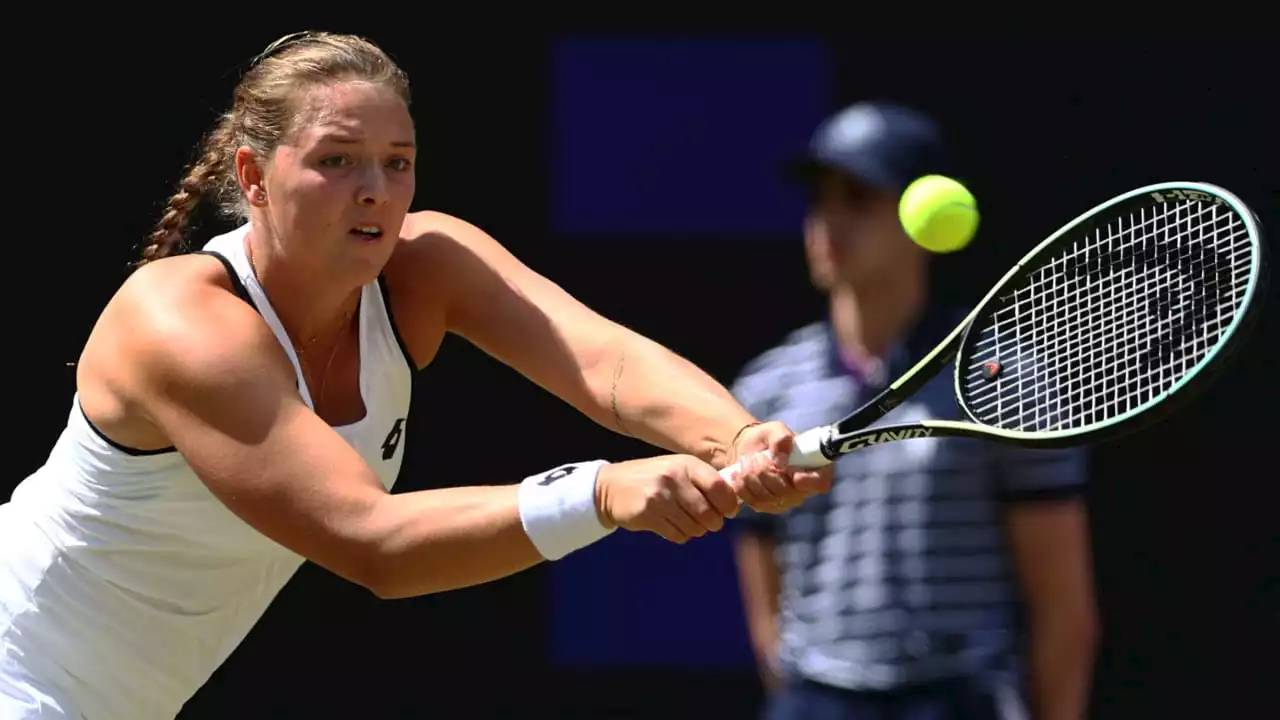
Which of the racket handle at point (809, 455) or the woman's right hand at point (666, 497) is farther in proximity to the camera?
the racket handle at point (809, 455)

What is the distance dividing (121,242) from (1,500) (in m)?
0.56

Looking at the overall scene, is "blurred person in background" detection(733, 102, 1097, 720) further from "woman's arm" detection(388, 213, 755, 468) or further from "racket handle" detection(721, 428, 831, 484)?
"racket handle" detection(721, 428, 831, 484)

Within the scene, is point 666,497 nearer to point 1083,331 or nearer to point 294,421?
point 294,421

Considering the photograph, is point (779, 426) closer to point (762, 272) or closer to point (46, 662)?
point (46, 662)

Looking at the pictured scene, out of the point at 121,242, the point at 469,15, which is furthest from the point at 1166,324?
the point at 121,242

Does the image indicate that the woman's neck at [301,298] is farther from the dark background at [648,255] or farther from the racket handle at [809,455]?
the dark background at [648,255]

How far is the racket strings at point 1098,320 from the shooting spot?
266 cm

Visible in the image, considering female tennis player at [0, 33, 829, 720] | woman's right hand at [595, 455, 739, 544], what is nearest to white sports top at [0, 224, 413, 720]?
female tennis player at [0, 33, 829, 720]

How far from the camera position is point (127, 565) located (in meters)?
2.67

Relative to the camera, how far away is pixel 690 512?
2197mm

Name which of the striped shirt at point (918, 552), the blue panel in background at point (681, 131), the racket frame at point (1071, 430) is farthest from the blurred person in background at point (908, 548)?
the blue panel in background at point (681, 131)

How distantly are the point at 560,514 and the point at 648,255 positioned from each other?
2031 millimetres

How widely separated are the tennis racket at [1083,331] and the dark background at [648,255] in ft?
3.76

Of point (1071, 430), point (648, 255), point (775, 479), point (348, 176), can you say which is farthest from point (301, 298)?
point (648, 255)
